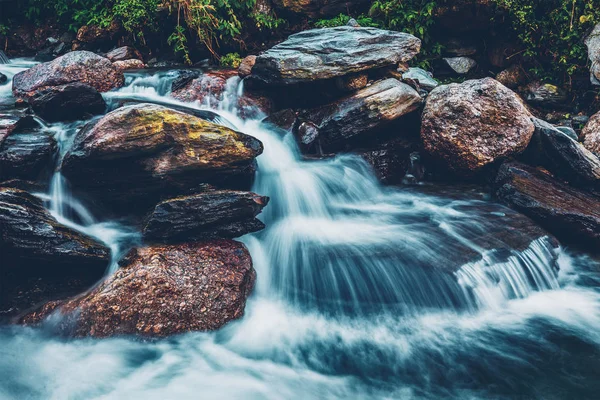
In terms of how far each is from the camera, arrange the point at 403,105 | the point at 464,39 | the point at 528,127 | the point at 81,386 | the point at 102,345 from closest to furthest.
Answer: the point at 81,386
the point at 102,345
the point at 528,127
the point at 403,105
the point at 464,39

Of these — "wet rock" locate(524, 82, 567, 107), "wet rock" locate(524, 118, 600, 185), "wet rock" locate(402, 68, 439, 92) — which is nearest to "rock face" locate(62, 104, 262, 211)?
"wet rock" locate(402, 68, 439, 92)

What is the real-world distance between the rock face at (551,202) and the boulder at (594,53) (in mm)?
3531

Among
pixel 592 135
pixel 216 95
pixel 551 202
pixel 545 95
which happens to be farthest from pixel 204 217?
pixel 545 95

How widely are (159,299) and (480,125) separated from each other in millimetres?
5498

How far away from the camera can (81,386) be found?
3.48 metres

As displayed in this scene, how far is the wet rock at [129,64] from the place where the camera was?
9.95m

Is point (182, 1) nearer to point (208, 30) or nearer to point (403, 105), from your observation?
point (208, 30)

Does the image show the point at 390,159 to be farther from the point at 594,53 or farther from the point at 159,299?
the point at 594,53

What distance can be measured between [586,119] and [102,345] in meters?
9.73

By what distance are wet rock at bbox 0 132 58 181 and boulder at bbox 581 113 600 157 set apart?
9141 mm

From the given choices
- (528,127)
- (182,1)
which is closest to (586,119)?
(528,127)

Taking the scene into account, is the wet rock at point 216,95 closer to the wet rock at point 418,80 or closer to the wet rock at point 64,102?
the wet rock at point 64,102

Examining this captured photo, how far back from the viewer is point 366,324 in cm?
433

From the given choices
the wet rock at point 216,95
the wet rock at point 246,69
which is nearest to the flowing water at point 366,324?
the wet rock at point 216,95
